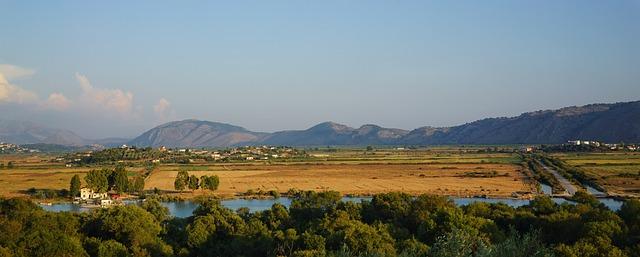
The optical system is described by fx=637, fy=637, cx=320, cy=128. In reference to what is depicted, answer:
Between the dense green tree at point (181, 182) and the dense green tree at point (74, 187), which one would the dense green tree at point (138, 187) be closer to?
the dense green tree at point (181, 182)

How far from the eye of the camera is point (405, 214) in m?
31.5

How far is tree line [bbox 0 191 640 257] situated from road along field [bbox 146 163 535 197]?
96.6 feet

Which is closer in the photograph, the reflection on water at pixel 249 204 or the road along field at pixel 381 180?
the reflection on water at pixel 249 204

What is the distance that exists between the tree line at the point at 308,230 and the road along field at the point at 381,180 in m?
29.4

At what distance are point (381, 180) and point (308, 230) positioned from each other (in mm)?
49903

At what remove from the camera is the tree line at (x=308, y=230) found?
23.1m

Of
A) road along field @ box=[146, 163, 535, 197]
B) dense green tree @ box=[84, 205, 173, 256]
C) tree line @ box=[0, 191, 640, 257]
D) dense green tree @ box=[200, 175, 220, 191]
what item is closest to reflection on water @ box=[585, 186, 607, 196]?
road along field @ box=[146, 163, 535, 197]

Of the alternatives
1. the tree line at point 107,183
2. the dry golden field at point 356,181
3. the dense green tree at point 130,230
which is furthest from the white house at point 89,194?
the dense green tree at point 130,230

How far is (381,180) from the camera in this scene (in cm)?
7600

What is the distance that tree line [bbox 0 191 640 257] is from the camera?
2311 cm

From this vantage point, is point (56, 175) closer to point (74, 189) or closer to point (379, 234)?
point (74, 189)

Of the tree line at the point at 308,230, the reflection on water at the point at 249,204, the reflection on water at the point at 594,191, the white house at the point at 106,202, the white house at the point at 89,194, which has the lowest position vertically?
the reflection on water at the point at 249,204

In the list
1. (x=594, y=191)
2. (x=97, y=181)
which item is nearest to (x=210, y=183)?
(x=97, y=181)

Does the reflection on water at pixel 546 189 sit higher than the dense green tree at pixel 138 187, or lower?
lower
